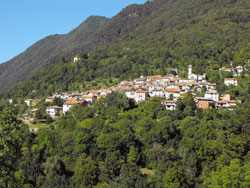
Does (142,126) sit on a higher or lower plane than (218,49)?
lower

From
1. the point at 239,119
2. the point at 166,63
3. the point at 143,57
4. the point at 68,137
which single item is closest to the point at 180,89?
the point at 239,119

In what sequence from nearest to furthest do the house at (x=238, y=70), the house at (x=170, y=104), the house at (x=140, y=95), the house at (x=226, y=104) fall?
1. the house at (x=226, y=104)
2. the house at (x=170, y=104)
3. the house at (x=140, y=95)
4. the house at (x=238, y=70)

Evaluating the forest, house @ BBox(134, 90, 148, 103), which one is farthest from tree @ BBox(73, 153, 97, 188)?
house @ BBox(134, 90, 148, 103)

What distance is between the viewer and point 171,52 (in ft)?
294

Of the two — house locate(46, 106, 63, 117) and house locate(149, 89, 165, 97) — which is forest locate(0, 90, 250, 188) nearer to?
house locate(149, 89, 165, 97)

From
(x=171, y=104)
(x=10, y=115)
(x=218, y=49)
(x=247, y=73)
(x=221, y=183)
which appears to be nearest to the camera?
(x=10, y=115)

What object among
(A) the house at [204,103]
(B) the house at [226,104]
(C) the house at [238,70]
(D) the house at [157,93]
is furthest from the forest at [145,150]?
(C) the house at [238,70]

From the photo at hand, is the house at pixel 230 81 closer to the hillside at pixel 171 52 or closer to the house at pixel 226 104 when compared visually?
the hillside at pixel 171 52

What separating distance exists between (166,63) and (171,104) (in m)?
40.2

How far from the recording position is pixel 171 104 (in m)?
44.0

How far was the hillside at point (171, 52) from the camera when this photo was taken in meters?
77.1

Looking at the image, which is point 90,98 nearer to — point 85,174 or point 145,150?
point 145,150

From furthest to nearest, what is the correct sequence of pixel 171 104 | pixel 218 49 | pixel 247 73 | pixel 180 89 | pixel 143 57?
1. pixel 143 57
2. pixel 218 49
3. pixel 247 73
4. pixel 180 89
5. pixel 171 104

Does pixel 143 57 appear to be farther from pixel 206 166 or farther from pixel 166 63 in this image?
pixel 206 166
